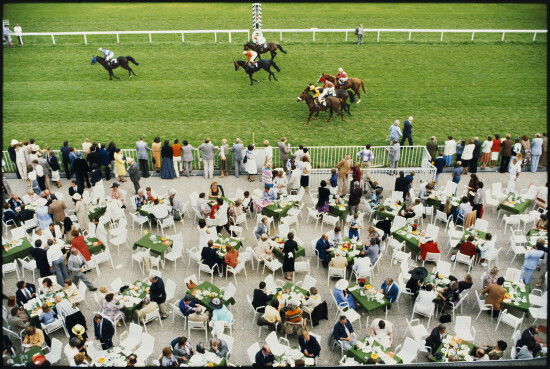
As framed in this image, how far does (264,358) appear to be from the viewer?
35.2ft

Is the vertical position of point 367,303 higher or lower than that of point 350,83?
lower

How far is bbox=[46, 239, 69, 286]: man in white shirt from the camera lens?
13.2m

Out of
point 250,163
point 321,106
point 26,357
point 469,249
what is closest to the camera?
point 26,357

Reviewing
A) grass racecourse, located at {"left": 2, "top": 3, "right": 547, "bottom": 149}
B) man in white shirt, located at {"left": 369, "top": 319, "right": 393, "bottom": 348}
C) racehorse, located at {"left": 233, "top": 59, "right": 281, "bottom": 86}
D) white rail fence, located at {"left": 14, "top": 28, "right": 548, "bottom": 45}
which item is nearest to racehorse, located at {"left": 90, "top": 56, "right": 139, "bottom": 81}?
grass racecourse, located at {"left": 2, "top": 3, "right": 547, "bottom": 149}

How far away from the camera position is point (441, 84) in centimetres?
2595

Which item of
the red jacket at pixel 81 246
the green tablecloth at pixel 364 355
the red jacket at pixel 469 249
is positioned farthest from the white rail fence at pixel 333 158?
the green tablecloth at pixel 364 355

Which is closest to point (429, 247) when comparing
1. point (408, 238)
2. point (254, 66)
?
point (408, 238)

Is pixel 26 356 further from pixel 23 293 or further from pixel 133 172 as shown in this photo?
pixel 133 172

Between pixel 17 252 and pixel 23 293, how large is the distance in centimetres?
216

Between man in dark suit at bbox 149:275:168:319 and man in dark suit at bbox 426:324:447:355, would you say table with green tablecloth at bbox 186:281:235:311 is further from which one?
man in dark suit at bbox 426:324:447:355

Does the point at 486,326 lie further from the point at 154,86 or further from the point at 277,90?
the point at 154,86

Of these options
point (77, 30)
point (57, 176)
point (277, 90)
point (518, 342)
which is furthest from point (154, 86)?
point (518, 342)

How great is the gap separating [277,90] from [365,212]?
10.2 metres

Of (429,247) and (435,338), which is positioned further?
(429,247)
